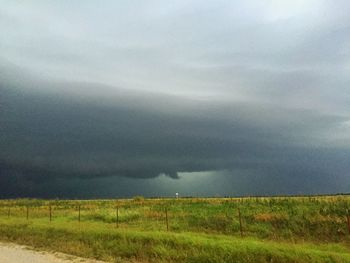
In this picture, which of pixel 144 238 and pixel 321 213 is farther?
pixel 321 213

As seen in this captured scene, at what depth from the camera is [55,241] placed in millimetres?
30062

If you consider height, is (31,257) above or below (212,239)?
below

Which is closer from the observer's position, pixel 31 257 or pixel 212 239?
pixel 31 257

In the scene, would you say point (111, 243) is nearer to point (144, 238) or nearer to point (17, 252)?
point (144, 238)

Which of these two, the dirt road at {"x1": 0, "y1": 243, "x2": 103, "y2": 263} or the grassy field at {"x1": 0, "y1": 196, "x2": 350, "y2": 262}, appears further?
the dirt road at {"x1": 0, "y1": 243, "x2": 103, "y2": 263}

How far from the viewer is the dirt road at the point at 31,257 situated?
22172mm

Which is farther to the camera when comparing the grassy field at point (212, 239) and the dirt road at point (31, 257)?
the dirt road at point (31, 257)

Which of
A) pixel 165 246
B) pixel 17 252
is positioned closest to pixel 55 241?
pixel 17 252

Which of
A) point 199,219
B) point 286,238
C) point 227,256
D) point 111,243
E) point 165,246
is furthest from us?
point 199,219

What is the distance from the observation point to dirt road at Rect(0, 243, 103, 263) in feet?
72.7

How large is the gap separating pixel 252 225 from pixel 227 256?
13.9m

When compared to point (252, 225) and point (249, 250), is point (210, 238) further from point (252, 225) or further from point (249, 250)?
point (252, 225)

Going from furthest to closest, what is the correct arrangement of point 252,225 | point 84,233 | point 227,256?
point 252,225, point 84,233, point 227,256

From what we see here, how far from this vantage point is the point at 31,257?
23.5 metres
